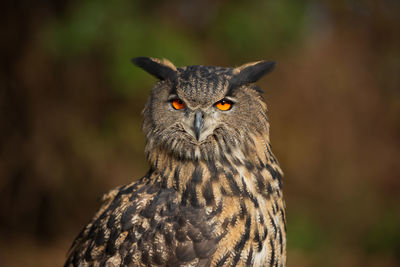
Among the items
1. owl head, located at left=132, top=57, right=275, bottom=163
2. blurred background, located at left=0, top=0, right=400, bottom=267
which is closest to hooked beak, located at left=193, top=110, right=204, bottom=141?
owl head, located at left=132, top=57, right=275, bottom=163

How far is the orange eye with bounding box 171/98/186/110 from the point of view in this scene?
4.86ft

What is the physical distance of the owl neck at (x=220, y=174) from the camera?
1.40 meters

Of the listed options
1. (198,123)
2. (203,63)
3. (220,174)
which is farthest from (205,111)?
(203,63)

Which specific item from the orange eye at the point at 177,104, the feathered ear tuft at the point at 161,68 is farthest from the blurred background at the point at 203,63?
the orange eye at the point at 177,104

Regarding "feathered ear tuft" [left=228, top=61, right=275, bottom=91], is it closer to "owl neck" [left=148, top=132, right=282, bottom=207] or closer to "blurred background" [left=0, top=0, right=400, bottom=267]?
"owl neck" [left=148, top=132, right=282, bottom=207]

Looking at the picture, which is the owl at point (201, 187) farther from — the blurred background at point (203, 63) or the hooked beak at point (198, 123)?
the blurred background at point (203, 63)

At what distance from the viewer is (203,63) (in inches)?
154

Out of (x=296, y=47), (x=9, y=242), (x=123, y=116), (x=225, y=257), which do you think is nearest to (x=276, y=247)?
(x=225, y=257)

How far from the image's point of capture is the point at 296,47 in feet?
13.5

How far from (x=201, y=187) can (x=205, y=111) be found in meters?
0.24

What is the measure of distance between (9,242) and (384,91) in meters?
3.76

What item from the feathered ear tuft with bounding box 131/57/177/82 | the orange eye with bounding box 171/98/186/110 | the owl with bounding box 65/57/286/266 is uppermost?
the feathered ear tuft with bounding box 131/57/177/82

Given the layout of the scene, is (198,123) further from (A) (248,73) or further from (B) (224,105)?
(A) (248,73)

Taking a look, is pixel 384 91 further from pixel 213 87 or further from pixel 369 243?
pixel 213 87
